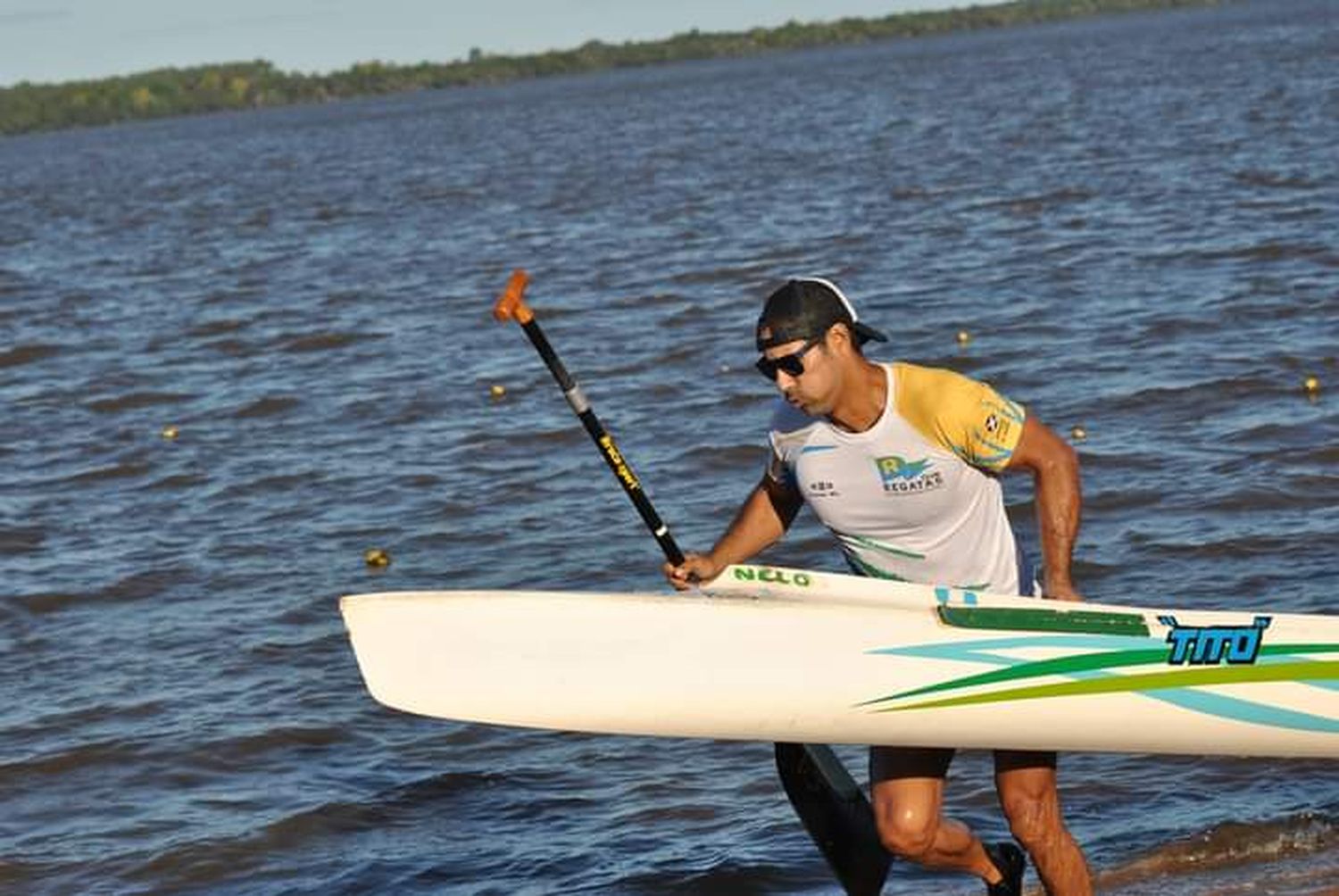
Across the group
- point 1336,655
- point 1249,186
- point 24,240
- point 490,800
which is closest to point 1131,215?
point 1249,186

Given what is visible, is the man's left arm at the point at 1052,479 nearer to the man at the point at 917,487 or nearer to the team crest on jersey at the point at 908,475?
the man at the point at 917,487

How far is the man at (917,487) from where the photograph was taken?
6.46 metres

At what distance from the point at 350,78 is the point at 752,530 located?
18392 cm

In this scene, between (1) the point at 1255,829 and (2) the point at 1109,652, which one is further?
(1) the point at 1255,829

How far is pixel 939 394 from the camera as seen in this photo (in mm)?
6492

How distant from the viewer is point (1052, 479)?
21.4ft

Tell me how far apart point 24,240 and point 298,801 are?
34.7 m

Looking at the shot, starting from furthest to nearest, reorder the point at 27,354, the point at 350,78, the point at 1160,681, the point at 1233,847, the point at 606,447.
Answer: the point at 350,78, the point at 27,354, the point at 1233,847, the point at 606,447, the point at 1160,681

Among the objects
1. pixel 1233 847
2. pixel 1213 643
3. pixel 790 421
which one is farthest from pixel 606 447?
pixel 1233 847

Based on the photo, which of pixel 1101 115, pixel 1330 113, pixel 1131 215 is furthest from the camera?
pixel 1101 115

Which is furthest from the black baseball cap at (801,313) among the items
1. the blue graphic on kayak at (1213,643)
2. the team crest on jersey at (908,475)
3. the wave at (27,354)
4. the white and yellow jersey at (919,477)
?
the wave at (27,354)

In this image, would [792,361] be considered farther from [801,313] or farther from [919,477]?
[919,477]

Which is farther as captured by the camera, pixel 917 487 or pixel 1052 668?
pixel 1052 668

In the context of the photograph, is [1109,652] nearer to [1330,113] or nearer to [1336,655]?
[1336,655]
